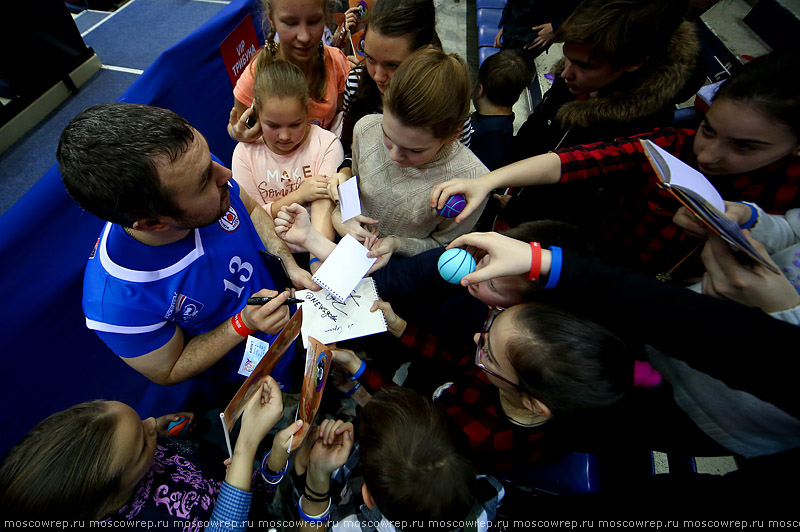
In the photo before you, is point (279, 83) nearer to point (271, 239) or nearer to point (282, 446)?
point (271, 239)

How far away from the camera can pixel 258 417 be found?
4.12ft

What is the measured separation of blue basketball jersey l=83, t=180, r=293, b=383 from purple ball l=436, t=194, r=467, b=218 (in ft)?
3.10

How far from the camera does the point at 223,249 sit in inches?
60.6

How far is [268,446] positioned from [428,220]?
1.43m

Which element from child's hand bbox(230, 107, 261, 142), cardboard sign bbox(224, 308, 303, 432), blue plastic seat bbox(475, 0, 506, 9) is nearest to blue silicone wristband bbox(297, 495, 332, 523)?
cardboard sign bbox(224, 308, 303, 432)

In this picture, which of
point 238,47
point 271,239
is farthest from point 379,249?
point 238,47

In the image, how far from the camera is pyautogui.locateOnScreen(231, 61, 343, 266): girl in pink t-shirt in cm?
185

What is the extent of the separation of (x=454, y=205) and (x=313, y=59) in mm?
1488

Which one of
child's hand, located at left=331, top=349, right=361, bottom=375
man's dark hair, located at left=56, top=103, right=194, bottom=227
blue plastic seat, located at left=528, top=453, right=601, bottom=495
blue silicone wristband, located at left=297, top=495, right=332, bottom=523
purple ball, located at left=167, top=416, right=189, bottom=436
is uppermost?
man's dark hair, located at left=56, top=103, right=194, bottom=227

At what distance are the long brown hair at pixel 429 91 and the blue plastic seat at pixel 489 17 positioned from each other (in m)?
4.28

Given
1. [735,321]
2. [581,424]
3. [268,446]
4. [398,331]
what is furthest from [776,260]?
[268,446]

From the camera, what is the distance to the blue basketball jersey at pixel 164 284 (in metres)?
1.26

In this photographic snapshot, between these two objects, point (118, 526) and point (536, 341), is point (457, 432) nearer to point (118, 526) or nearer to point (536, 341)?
point (536, 341)
